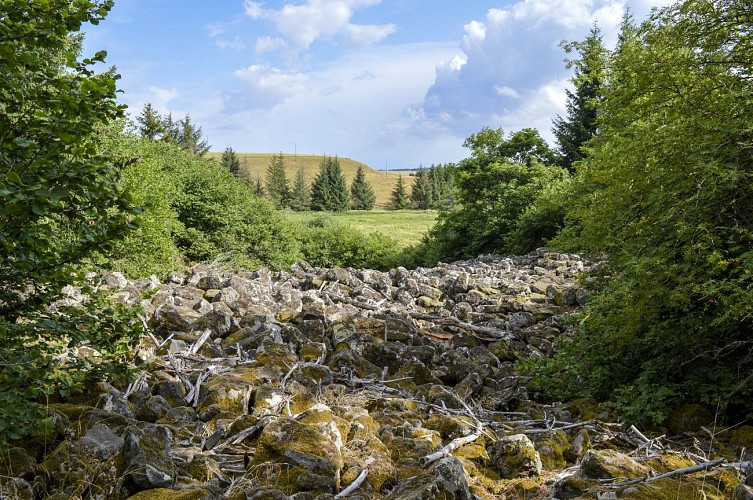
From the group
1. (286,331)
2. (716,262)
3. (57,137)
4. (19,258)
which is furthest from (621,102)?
(19,258)

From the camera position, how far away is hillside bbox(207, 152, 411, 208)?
116 metres

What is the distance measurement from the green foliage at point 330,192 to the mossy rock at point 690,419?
256 feet

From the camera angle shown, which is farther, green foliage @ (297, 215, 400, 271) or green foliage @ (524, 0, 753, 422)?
green foliage @ (297, 215, 400, 271)

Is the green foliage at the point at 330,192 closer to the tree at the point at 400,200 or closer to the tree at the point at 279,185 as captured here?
the tree at the point at 279,185

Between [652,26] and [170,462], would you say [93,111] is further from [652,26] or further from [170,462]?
[652,26]

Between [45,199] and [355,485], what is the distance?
8.00 ft

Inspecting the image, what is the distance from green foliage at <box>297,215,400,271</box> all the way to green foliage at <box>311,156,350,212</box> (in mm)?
50370

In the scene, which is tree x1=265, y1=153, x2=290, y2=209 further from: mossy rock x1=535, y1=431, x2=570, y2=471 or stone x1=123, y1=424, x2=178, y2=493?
stone x1=123, y1=424, x2=178, y2=493

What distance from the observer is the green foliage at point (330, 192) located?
83312 millimetres

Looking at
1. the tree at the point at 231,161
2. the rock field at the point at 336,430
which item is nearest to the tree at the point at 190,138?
the tree at the point at 231,161

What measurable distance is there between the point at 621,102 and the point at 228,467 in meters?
5.62

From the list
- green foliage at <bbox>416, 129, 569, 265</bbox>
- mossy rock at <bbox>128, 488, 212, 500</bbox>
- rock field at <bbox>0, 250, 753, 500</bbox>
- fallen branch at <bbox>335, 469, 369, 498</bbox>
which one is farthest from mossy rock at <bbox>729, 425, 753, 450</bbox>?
green foliage at <bbox>416, 129, 569, 265</bbox>

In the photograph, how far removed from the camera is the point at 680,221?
199 inches

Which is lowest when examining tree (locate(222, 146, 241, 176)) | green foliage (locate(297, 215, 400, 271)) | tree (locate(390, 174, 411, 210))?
green foliage (locate(297, 215, 400, 271))
